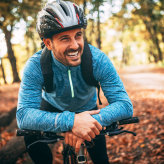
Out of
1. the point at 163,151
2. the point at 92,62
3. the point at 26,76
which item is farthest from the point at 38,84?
the point at 163,151

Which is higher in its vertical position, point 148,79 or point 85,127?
point 85,127

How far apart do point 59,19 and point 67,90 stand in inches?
35.8

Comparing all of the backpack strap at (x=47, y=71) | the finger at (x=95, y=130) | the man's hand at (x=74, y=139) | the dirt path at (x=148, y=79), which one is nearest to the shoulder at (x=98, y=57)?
the backpack strap at (x=47, y=71)

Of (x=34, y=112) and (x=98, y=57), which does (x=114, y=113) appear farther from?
(x=34, y=112)

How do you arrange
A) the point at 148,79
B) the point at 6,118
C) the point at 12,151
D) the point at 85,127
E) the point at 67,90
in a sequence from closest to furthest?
the point at 85,127
the point at 67,90
the point at 12,151
the point at 6,118
the point at 148,79

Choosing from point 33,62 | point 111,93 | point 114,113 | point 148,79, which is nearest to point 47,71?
point 33,62

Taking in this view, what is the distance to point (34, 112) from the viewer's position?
5.50 feet

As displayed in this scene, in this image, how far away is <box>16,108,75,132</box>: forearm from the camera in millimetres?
1562

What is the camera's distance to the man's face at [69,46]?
6.07ft

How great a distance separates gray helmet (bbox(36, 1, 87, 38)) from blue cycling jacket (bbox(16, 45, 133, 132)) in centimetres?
39

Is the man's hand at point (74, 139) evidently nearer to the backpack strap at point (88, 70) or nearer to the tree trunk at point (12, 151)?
the backpack strap at point (88, 70)

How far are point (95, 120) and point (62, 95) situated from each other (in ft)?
2.23

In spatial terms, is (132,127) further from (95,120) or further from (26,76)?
(26,76)

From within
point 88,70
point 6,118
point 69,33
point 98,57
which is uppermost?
point 69,33
